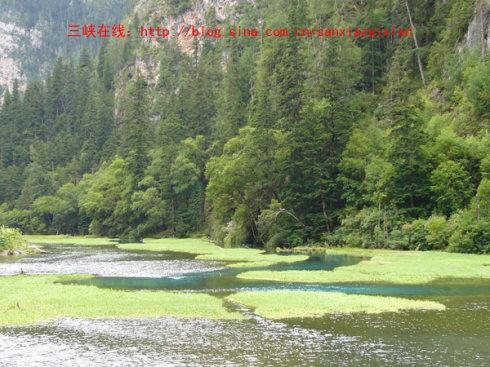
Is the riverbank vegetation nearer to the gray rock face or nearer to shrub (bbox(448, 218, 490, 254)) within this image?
shrub (bbox(448, 218, 490, 254))

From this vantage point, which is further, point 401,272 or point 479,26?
point 479,26

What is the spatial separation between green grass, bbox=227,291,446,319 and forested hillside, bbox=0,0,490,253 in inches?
1314

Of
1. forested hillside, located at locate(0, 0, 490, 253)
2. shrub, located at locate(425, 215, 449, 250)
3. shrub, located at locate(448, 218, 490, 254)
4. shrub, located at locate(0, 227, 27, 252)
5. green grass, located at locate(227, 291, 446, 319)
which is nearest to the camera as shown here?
green grass, located at locate(227, 291, 446, 319)

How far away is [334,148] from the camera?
10619 centimetres

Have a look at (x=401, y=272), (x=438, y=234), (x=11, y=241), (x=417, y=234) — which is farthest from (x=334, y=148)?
(x=11, y=241)

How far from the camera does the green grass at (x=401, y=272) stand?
56.2m

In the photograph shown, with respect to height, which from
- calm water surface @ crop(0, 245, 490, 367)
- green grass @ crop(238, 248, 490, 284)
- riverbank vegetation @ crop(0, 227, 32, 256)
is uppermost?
riverbank vegetation @ crop(0, 227, 32, 256)

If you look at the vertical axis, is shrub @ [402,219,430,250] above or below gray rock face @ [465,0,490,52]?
below

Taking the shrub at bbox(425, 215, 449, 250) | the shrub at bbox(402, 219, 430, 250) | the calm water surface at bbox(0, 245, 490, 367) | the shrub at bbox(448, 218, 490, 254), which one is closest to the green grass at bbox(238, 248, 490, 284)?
the shrub at bbox(448, 218, 490, 254)

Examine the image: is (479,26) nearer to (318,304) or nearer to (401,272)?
(401,272)

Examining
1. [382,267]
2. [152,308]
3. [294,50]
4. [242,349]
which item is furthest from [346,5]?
[242,349]

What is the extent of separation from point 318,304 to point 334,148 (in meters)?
66.4

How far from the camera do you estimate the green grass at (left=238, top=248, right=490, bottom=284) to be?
2215 inches

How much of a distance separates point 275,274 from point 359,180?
44.8 metres
